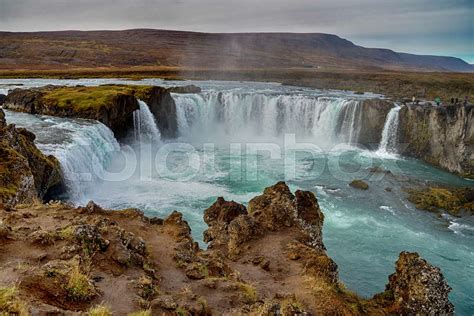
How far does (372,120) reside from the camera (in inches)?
1790

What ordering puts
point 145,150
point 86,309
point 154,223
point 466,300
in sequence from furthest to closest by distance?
point 145,150, point 466,300, point 154,223, point 86,309

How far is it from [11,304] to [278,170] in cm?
3156

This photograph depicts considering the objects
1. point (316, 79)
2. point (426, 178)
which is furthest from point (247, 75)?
point (426, 178)

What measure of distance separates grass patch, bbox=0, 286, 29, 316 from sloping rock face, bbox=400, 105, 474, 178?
3851 cm

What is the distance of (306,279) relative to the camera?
11.1m

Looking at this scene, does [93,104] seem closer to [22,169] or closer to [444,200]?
[22,169]

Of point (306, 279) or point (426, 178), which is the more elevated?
point (306, 279)

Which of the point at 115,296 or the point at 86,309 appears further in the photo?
the point at 115,296

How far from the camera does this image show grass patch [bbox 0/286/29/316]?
5.30 meters

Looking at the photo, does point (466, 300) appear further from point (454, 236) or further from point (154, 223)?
point (154, 223)

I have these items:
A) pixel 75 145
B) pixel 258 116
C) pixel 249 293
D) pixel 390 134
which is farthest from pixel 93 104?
pixel 249 293

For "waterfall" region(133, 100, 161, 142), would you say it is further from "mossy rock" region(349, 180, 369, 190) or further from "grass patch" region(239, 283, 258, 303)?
"grass patch" region(239, 283, 258, 303)

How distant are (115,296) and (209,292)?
234 cm

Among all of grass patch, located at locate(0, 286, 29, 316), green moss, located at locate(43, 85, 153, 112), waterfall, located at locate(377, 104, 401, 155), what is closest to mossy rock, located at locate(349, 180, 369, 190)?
waterfall, located at locate(377, 104, 401, 155)
